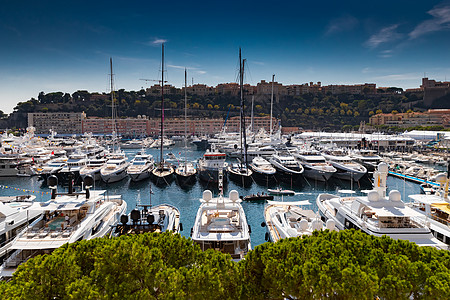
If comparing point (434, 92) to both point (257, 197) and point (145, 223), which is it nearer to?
point (257, 197)

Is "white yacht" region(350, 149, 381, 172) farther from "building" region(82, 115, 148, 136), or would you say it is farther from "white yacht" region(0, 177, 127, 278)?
"building" region(82, 115, 148, 136)

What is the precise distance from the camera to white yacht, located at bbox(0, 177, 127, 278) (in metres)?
13.7

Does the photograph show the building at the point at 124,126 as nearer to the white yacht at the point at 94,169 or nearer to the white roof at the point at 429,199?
the white yacht at the point at 94,169

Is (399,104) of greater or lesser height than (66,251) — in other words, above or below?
above

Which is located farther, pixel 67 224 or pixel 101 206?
pixel 101 206

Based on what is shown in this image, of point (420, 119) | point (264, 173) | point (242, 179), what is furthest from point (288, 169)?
point (420, 119)

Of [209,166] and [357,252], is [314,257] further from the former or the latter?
[209,166]

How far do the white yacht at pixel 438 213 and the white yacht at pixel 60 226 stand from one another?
16.8m

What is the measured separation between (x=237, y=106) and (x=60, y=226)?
478ft

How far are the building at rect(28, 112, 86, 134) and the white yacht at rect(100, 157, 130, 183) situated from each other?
10039cm

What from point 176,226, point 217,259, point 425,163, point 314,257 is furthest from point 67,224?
point 425,163

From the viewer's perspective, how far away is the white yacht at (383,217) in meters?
14.7

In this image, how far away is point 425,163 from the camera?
5803cm

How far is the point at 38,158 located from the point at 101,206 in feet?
136
